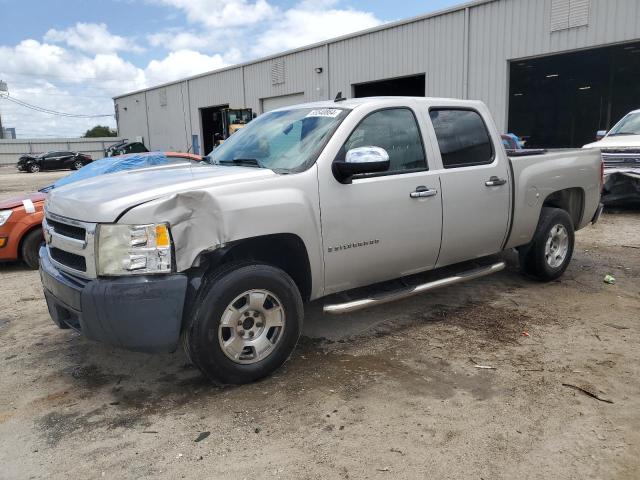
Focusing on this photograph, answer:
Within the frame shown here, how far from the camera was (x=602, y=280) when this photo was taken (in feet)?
20.0

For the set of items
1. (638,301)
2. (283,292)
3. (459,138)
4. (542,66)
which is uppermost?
(542,66)

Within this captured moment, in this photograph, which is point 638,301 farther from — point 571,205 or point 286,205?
point 286,205

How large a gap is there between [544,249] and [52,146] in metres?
62.5

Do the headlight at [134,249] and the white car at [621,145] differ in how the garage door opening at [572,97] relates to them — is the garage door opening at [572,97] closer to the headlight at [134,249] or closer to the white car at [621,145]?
the white car at [621,145]

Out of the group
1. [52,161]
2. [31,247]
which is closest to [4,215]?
[31,247]

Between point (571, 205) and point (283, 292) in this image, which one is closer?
point (283, 292)

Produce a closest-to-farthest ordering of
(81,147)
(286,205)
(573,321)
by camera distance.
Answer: (286,205) < (573,321) < (81,147)

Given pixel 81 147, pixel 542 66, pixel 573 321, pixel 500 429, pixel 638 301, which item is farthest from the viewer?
pixel 81 147

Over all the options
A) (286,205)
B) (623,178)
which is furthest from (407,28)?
(286,205)

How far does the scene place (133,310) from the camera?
311 centimetres

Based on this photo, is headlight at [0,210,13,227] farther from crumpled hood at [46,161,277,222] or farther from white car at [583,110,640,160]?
white car at [583,110,640,160]

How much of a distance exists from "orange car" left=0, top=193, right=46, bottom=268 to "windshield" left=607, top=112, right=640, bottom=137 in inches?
434

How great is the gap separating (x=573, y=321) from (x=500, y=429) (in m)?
2.16

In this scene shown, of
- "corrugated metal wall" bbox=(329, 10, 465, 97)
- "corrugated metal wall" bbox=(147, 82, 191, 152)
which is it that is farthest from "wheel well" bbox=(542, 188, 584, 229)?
"corrugated metal wall" bbox=(147, 82, 191, 152)
